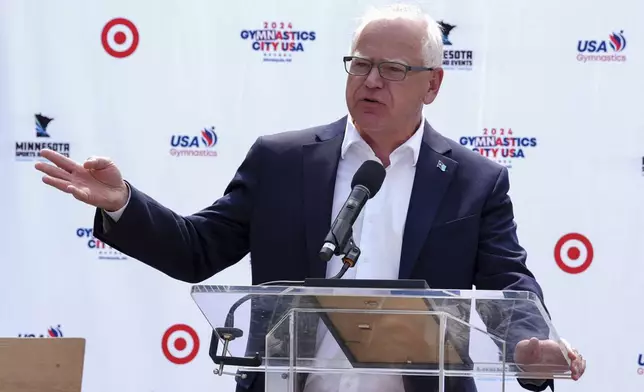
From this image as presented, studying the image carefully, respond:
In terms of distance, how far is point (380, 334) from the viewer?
209 cm

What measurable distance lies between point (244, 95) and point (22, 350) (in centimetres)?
211

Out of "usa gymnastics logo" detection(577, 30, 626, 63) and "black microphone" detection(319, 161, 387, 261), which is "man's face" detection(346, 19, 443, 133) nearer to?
"black microphone" detection(319, 161, 387, 261)

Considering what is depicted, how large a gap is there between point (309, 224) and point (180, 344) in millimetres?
2150

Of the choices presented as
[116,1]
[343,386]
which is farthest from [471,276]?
[116,1]

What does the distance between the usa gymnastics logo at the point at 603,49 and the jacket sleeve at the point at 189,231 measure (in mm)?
2206

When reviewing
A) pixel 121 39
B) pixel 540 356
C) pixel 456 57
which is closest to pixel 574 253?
pixel 456 57

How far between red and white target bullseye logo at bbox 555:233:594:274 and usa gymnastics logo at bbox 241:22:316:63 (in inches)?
61.9

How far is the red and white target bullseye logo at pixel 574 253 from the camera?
15.0 ft

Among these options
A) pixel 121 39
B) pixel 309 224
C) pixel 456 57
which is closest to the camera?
pixel 309 224

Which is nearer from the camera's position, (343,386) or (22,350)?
(343,386)

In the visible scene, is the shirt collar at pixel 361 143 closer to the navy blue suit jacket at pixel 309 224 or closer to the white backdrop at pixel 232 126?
the navy blue suit jacket at pixel 309 224

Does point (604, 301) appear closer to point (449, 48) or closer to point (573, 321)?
point (573, 321)

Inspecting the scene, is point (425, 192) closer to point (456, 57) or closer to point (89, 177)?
point (89, 177)

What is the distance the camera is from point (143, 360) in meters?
4.78
